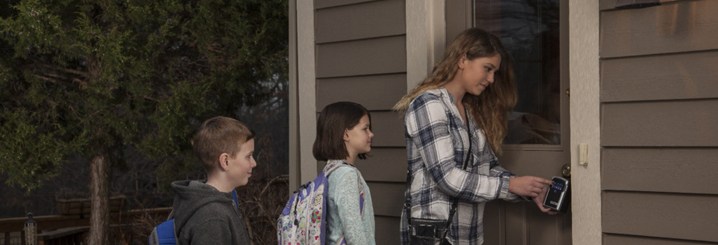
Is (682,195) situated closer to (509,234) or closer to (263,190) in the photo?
(509,234)

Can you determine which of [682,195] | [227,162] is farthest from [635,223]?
[227,162]

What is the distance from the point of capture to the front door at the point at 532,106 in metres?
2.58

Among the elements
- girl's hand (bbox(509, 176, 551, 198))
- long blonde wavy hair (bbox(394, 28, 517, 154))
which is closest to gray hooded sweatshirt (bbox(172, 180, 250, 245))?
long blonde wavy hair (bbox(394, 28, 517, 154))

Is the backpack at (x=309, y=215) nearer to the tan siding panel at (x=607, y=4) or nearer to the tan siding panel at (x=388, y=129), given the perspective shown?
the tan siding panel at (x=388, y=129)

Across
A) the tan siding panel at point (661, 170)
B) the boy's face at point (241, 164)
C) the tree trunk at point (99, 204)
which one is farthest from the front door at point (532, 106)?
the tree trunk at point (99, 204)

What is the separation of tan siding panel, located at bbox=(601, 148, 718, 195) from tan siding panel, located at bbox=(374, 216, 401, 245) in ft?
3.63

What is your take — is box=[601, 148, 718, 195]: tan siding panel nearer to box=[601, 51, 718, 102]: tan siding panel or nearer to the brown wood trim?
box=[601, 51, 718, 102]: tan siding panel

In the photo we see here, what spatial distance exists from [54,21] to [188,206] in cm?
480

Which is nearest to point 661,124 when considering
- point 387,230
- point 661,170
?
point 661,170

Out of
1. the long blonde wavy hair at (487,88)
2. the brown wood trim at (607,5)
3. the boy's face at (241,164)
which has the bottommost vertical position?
the boy's face at (241,164)

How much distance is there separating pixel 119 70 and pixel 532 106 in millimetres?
4598

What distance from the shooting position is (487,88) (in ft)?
8.18

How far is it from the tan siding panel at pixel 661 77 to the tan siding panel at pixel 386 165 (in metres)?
1.08

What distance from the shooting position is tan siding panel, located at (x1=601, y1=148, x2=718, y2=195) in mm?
2137
